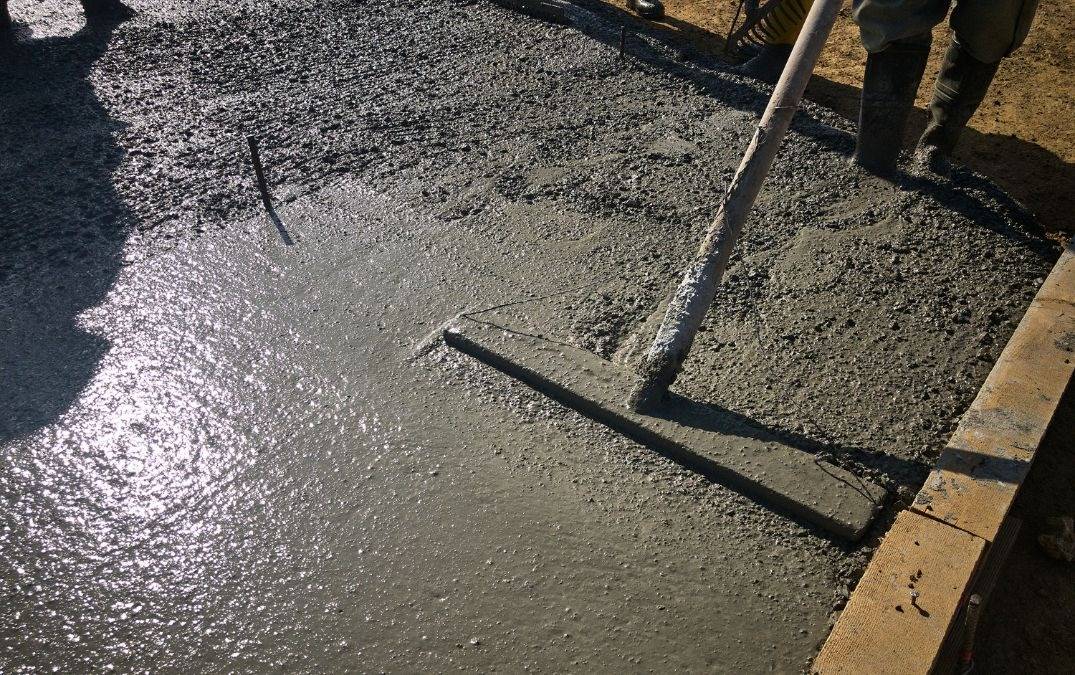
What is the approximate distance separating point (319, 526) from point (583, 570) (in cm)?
79

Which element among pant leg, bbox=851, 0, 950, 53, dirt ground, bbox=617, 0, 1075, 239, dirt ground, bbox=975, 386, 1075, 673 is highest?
pant leg, bbox=851, 0, 950, 53

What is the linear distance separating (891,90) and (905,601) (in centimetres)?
270

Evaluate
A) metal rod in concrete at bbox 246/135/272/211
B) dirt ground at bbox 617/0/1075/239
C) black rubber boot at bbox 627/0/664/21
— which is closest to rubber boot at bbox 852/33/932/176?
dirt ground at bbox 617/0/1075/239

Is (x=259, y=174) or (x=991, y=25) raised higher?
(x=991, y=25)

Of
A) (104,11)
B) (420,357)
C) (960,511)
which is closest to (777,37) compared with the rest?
(420,357)

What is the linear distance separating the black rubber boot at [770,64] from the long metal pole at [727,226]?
242cm

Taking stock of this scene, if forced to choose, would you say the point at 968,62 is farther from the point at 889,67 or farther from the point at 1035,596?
the point at 1035,596

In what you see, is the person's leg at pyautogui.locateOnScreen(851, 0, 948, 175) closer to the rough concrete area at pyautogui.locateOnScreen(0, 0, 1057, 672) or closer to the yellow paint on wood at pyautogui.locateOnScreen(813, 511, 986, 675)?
the rough concrete area at pyautogui.locateOnScreen(0, 0, 1057, 672)

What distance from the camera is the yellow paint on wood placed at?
6.83ft

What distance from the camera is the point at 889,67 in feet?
13.3

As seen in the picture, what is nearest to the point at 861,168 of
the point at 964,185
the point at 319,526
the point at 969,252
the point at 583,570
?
the point at 964,185

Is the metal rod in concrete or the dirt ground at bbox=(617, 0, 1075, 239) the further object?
the dirt ground at bbox=(617, 0, 1075, 239)

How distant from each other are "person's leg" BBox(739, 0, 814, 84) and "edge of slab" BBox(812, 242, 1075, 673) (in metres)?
2.53

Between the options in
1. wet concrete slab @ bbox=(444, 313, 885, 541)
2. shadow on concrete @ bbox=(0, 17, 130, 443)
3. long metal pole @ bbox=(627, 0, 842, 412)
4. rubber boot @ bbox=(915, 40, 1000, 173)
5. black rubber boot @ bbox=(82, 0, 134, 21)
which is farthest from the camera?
black rubber boot @ bbox=(82, 0, 134, 21)
